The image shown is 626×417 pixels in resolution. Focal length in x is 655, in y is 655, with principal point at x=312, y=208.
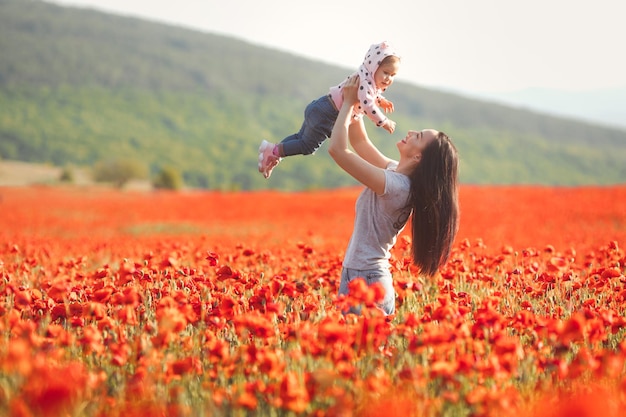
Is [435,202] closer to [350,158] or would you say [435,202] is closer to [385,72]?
[350,158]

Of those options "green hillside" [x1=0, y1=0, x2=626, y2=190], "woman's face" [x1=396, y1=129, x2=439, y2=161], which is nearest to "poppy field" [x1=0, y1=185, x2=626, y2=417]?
"woman's face" [x1=396, y1=129, x2=439, y2=161]

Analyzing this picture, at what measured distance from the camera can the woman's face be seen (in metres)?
4.02

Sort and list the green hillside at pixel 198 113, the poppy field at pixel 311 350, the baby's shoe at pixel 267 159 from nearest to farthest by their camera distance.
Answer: the poppy field at pixel 311 350 → the baby's shoe at pixel 267 159 → the green hillside at pixel 198 113

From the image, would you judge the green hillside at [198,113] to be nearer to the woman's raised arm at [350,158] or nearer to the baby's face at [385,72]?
the baby's face at [385,72]


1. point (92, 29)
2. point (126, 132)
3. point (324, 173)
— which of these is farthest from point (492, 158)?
point (92, 29)

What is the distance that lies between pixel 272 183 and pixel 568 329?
6808cm

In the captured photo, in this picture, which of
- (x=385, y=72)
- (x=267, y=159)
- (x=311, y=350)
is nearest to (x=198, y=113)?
(x=267, y=159)

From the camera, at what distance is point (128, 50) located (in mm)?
99312

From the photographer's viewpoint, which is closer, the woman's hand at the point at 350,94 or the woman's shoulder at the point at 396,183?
the woman's shoulder at the point at 396,183

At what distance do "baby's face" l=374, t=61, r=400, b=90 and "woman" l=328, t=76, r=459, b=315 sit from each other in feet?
1.15

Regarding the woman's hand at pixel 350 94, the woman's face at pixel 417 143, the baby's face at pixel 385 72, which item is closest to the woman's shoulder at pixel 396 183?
the woman's face at pixel 417 143

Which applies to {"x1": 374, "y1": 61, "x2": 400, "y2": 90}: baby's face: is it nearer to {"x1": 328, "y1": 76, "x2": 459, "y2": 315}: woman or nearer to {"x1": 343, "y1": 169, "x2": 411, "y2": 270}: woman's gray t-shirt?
{"x1": 328, "y1": 76, "x2": 459, "y2": 315}: woman

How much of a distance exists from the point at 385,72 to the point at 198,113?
85722 mm

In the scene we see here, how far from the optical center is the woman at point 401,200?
397 centimetres
